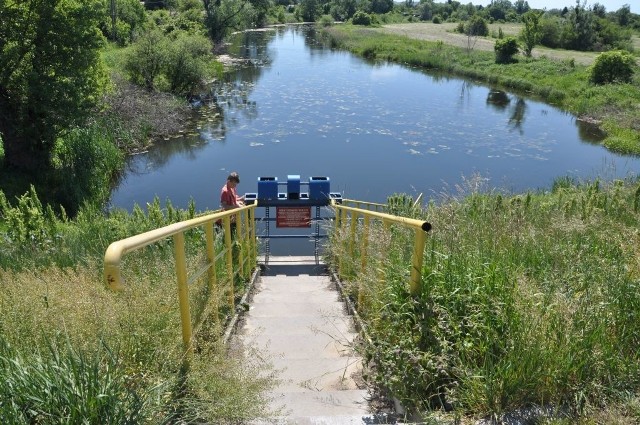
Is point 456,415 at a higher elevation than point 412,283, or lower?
lower

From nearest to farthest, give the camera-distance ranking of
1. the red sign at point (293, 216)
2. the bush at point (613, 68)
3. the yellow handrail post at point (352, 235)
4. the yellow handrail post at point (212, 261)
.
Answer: the yellow handrail post at point (212, 261)
the yellow handrail post at point (352, 235)
the red sign at point (293, 216)
the bush at point (613, 68)

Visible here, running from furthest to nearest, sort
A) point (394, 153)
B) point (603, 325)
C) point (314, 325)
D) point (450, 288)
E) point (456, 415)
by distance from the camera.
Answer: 1. point (394, 153)
2. point (314, 325)
3. point (450, 288)
4. point (603, 325)
5. point (456, 415)

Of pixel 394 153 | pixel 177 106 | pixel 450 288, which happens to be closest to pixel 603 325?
pixel 450 288

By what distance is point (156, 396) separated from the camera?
2.69 meters

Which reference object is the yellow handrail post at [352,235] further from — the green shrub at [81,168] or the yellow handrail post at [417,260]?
the green shrub at [81,168]

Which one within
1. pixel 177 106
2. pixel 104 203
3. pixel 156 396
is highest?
pixel 156 396

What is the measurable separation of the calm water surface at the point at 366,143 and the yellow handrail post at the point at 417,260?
830 centimetres

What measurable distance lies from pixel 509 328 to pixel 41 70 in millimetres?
15289

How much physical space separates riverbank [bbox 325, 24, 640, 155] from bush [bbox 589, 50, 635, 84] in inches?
24.9

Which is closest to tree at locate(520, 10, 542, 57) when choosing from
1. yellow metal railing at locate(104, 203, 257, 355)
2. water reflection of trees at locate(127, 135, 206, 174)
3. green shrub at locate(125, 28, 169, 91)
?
green shrub at locate(125, 28, 169, 91)

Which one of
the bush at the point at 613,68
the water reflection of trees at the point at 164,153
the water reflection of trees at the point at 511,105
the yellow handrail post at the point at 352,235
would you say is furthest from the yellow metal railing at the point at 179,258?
the bush at the point at 613,68

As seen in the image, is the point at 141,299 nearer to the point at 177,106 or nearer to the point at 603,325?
the point at 603,325

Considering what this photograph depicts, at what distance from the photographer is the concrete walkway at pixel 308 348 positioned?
11.3 ft

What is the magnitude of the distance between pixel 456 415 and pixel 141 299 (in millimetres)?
1915
